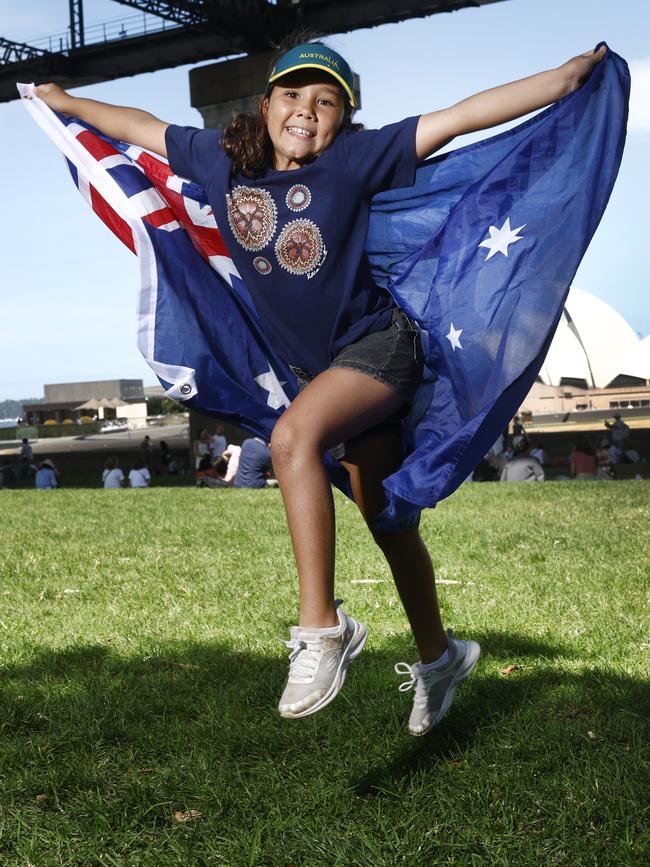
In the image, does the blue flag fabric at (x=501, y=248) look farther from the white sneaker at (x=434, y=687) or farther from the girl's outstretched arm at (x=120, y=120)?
the girl's outstretched arm at (x=120, y=120)

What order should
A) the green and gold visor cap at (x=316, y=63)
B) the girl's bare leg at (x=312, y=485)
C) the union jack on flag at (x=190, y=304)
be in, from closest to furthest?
1. the girl's bare leg at (x=312, y=485)
2. the green and gold visor cap at (x=316, y=63)
3. the union jack on flag at (x=190, y=304)

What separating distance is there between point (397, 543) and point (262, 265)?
1104 mm

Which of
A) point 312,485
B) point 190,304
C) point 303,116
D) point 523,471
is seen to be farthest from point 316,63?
point 523,471

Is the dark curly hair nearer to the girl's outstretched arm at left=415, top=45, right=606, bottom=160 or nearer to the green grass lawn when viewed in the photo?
the girl's outstretched arm at left=415, top=45, right=606, bottom=160

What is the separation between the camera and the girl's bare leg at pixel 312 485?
305 centimetres

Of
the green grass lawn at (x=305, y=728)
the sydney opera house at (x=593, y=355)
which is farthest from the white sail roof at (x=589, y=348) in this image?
the green grass lawn at (x=305, y=728)

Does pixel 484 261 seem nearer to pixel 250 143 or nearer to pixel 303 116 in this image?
pixel 303 116

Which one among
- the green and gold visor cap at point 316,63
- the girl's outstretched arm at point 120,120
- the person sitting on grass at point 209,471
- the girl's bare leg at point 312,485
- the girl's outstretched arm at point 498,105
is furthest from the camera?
the person sitting on grass at point 209,471

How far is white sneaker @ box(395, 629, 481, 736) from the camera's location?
363 cm

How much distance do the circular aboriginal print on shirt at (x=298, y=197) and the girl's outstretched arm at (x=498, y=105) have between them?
1.35 ft

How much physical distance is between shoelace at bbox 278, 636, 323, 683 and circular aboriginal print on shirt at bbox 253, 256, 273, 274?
Result: 52.0 inches

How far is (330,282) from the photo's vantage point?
346cm

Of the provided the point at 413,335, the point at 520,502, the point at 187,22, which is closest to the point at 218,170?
the point at 413,335

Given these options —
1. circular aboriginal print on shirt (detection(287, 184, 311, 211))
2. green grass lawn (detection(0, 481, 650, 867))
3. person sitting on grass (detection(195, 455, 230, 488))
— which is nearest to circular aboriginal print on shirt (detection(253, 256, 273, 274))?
circular aboriginal print on shirt (detection(287, 184, 311, 211))
